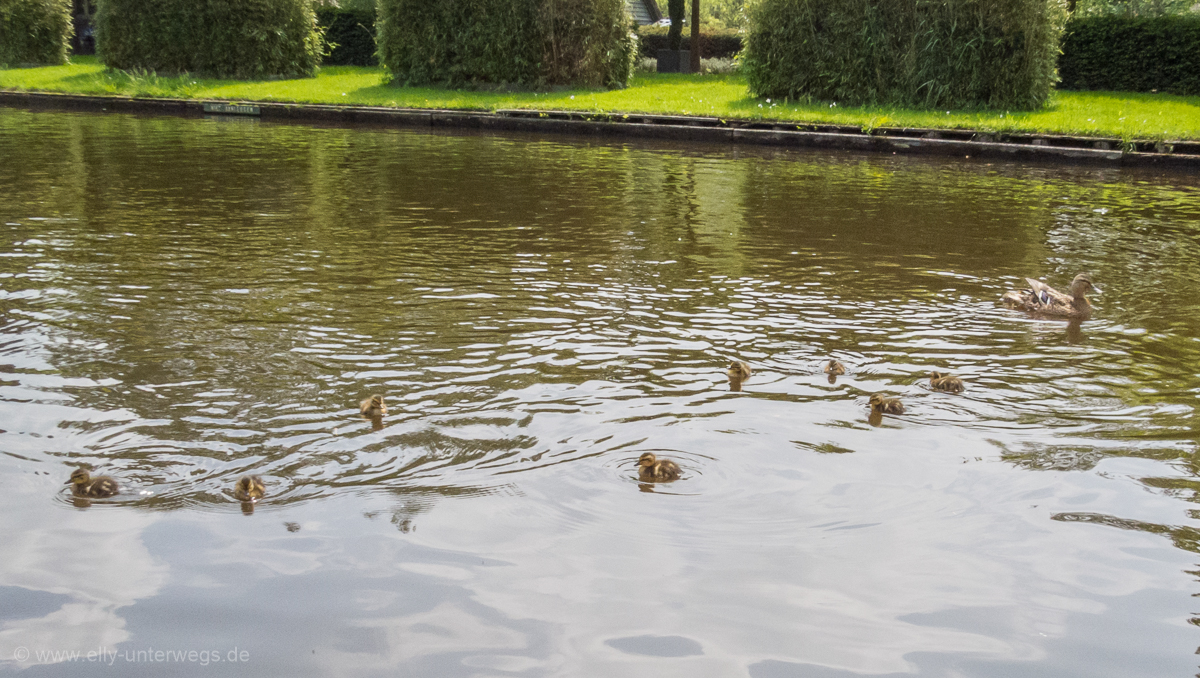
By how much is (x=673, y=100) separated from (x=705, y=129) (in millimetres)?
5612

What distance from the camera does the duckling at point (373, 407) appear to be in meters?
6.44

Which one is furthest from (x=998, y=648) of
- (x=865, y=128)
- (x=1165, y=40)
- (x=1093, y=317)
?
(x=1165, y=40)

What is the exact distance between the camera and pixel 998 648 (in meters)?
4.36

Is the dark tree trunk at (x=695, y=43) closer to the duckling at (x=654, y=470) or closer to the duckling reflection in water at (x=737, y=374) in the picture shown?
the duckling reflection in water at (x=737, y=374)

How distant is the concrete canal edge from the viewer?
20.3 m

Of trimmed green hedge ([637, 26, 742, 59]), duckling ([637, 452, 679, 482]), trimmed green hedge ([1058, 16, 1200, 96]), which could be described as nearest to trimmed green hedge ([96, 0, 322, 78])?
trimmed green hedge ([637, 26, 742, 59])

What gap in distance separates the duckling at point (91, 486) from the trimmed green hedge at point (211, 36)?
110 feet

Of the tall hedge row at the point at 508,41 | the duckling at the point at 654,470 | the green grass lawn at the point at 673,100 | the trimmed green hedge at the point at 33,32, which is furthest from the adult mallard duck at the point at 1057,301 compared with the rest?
the trimmed green hedge at the point at 33,32

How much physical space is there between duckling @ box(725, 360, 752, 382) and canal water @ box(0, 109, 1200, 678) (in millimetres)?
134

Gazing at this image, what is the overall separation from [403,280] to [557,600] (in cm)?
618

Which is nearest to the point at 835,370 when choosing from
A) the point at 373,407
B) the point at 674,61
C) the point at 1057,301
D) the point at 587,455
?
the point at 587,455

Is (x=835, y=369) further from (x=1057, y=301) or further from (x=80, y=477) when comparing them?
(x=80, y=477)

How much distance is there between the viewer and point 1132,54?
31828mm

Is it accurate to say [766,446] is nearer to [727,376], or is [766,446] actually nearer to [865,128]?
[727,376]
